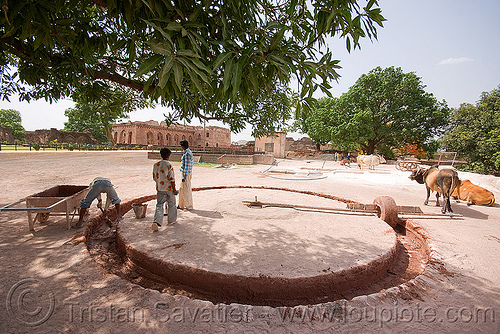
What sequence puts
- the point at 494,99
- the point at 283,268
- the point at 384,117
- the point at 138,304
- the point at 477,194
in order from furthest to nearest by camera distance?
the point at 384,117 → the point at 494,99 → the point at 477,194 → the point at 283,268 → the point at 138,304

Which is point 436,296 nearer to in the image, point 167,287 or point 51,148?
point 167,287

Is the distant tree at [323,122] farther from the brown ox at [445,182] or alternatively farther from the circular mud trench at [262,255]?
the circular mud trench at [262,255]

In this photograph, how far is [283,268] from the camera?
9.86 ft

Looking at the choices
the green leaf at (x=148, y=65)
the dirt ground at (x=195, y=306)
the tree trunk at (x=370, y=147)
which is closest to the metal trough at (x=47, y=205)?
the dirt ground at (x=195, y=306)

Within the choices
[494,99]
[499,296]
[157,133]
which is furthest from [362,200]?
[157,133]

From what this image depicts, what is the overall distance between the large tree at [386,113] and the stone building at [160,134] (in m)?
21.9

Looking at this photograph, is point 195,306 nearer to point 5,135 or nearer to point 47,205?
point 47,205

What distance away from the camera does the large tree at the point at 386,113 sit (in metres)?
25.3

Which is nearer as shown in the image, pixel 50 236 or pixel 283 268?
pixel 283 268

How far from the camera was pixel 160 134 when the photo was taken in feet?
154

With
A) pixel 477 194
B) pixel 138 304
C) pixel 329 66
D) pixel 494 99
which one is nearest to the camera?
pixel 329 66

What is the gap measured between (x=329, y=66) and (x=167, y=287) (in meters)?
3.27

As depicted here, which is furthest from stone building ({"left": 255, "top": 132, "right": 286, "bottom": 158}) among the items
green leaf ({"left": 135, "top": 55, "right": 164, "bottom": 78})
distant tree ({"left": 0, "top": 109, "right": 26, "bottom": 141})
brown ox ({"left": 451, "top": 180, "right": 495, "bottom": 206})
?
distant tree ({"left": 0, "top": 109, "right": 26, "bottom": 141})

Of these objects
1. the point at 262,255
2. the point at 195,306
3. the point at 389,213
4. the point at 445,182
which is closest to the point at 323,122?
the point at 445,182
